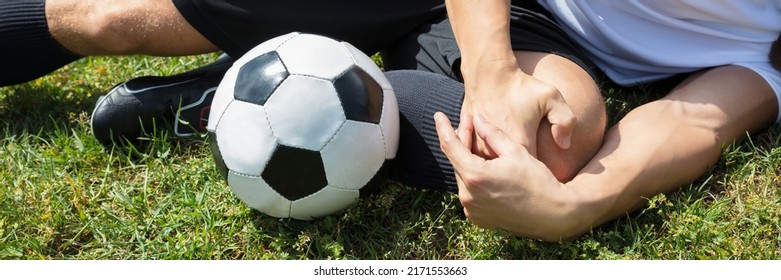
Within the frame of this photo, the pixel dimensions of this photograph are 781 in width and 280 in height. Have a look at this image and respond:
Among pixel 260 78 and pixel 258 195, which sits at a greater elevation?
pixel 260 78

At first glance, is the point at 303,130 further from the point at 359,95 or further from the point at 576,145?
the point at 576,145

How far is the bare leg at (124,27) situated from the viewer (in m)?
2.89

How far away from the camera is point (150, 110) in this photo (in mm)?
2910

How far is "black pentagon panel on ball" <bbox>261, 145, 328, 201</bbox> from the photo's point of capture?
2.33m

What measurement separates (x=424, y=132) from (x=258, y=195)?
493mm

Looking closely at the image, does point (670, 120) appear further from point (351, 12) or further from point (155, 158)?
point (155, 158)

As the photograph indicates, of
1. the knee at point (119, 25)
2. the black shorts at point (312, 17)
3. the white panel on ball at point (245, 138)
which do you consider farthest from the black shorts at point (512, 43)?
the knee at point (119, 25)

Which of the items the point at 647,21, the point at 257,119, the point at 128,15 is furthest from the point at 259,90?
the point at 647,21

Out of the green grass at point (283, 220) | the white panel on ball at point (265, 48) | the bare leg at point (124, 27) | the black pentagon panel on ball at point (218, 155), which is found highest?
the white panel on ball at point (265, 48)

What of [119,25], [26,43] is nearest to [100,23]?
[119,25]

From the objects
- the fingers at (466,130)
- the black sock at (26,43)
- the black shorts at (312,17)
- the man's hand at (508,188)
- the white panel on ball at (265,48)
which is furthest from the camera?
the black sock at (26,43)

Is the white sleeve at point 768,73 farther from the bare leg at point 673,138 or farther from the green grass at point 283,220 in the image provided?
the green grass at point 283,220

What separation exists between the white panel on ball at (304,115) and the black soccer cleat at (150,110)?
0.64m
